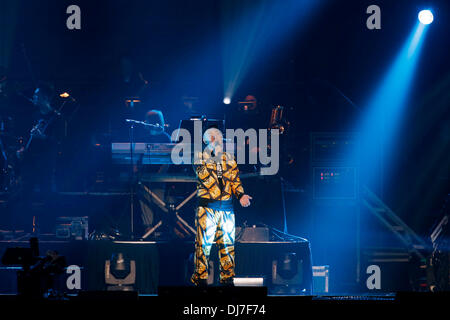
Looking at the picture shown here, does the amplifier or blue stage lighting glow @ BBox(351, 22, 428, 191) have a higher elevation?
blue stage lighting glow @ BBox(351, 22, 428, 191)

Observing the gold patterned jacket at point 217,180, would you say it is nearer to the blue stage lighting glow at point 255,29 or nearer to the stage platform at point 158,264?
the stage platform at point 158,264

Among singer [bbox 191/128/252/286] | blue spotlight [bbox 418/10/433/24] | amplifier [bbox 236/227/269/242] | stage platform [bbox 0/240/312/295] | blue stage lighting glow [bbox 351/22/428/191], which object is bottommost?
stage platform [bbox 0/240/312/295]

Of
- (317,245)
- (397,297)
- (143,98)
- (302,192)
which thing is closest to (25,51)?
(143,98)

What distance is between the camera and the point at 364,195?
898cm

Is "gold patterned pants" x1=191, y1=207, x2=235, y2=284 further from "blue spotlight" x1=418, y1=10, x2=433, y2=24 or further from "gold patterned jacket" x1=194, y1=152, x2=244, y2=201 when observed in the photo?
"blue spotlight" x1=418, y1=10, x2=433, y2=24

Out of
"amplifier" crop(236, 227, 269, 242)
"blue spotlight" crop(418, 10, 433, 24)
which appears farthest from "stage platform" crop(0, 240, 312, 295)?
"blue spotlight" crop(418, 10, 433, 24)

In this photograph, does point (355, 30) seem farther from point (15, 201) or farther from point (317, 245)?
point (15, 201)

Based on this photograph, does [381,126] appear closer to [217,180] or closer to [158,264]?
[217,180]

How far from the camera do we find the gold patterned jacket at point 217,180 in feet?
17.4

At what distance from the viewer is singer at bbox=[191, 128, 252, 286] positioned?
531 cm

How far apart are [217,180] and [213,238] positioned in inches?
25.9

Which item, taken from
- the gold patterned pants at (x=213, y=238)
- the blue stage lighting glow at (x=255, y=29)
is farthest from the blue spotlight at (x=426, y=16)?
the gold patterned pants at (x=213, y=238)

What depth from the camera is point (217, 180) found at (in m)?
5.33

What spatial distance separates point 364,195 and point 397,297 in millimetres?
6098
